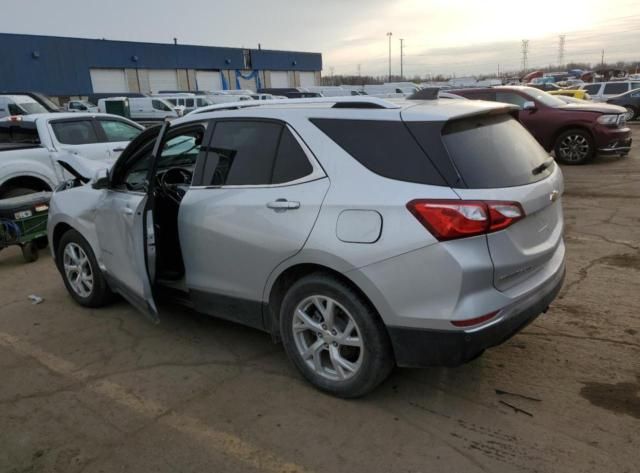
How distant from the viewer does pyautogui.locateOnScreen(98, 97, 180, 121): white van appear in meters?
30.1

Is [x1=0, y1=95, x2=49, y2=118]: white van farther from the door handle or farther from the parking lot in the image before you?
the door handle

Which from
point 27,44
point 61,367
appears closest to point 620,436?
point 61,367

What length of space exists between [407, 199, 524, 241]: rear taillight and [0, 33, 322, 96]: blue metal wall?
4903 centimetres

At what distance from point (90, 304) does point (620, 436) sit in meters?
4.27

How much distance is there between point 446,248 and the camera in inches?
99.9

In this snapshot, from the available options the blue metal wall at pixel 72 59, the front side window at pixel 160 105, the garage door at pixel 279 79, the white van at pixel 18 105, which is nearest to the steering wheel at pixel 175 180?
the white van at pixel 18 105

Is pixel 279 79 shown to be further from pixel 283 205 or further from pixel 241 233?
pixel 283 205

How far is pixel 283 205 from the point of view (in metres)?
3.08

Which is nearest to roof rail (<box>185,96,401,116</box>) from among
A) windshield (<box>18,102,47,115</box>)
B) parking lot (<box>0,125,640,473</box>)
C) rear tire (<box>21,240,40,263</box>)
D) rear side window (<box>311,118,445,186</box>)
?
rear side window (<box>311,118,445,186</box>)

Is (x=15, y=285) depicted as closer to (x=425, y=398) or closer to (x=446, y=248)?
(x=425, y=398)

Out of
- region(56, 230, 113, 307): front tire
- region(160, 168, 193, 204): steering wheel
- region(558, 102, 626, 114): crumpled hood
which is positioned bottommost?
region(56, 230, 113, 307): front tire

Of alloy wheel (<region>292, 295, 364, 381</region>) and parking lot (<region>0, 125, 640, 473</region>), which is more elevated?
alloy wheel (<region>292, 295, 364, 381</region>)

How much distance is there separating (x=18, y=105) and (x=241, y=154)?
1958 cm

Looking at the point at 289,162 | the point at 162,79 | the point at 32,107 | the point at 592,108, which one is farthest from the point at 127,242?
the point at 162,79
